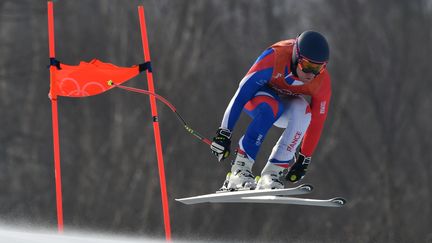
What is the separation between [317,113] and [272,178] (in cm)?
75

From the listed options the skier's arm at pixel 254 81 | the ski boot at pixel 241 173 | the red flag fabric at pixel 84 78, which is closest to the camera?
the skier's arm at pixel 254 81

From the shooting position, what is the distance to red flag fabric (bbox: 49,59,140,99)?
400 inches

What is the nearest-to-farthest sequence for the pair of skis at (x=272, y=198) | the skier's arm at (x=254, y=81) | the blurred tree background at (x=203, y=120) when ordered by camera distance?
the pair of skis at (x=272, y=198) < the skier's arm at (x=254, y=81) < the blurred tree background at (x=203, y=120)

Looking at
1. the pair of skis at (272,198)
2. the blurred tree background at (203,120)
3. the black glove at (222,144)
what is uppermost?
the blurred tree background at (203,120)


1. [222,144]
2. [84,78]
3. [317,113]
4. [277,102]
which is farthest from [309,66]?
[84,78]

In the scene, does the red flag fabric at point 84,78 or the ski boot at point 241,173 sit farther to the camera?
the red flag fabric at point 84,78

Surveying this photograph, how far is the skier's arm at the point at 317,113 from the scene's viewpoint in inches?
350

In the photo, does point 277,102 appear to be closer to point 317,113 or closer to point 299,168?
point 317,113

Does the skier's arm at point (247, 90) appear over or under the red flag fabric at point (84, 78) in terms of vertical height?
under

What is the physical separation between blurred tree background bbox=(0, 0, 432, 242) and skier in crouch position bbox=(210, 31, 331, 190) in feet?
69.3

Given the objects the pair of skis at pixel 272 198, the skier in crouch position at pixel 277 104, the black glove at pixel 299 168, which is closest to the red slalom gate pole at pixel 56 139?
the pair of skis at pixel 272 198

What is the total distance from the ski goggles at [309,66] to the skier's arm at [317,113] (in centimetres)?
34

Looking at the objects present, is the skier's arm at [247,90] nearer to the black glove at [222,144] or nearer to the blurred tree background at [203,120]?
the black glove at [222,144]

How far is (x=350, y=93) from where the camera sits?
107 ft
